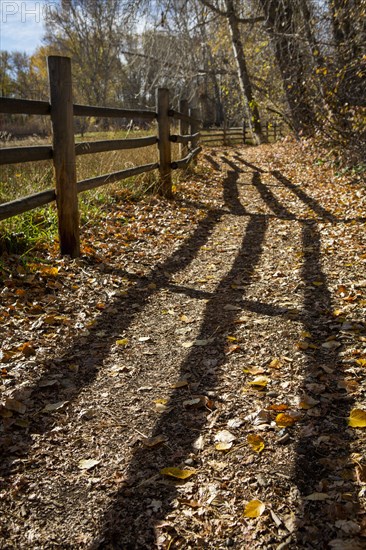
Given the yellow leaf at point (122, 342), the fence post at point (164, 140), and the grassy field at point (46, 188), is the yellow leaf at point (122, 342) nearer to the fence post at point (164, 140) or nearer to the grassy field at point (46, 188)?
the grassy field at point (46, 188)

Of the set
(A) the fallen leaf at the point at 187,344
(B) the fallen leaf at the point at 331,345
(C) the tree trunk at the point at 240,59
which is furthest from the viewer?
(C) the tree trunk at the point at 240,59

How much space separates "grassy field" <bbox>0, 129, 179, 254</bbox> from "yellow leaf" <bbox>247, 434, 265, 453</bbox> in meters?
3.04

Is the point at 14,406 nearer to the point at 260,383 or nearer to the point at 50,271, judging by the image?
the point at 260,383

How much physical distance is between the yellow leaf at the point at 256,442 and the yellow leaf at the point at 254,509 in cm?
30

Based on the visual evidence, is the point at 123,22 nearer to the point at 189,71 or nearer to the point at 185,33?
the point at 185,33

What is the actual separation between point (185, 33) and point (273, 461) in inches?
488

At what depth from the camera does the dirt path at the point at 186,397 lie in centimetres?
174

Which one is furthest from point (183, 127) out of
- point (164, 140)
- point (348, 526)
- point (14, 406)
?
point (348, 526)

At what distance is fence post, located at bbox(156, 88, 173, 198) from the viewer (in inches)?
277

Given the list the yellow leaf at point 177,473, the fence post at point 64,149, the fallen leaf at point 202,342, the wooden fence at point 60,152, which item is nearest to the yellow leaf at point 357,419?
the yellow leaf at point 177,473

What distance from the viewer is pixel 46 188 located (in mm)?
6316

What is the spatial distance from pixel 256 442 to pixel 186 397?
52 centimetres

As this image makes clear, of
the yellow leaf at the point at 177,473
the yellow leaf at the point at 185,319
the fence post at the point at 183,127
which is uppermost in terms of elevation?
the fence post at the point at 183,127

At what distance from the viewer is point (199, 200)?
7.66 m
